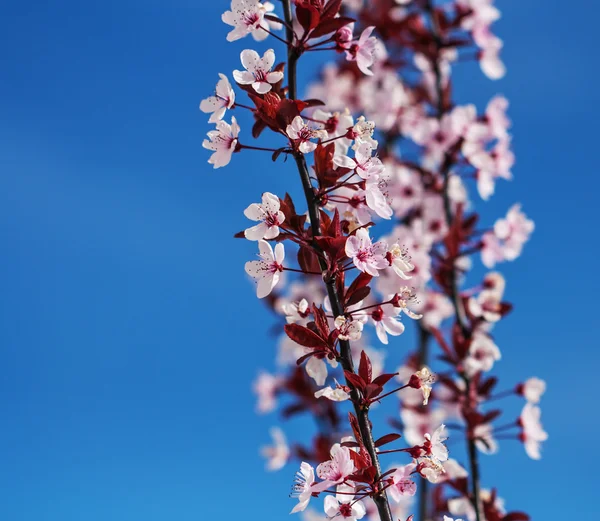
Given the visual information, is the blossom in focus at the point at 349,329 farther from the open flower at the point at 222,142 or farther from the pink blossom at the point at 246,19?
the pink blossom at the point at 246,19

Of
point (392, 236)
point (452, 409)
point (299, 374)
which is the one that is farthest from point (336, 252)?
point (299, 374)

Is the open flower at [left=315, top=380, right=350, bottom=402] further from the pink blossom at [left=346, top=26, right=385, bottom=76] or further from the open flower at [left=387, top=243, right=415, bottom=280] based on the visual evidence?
the pink blossom at [left=346, top=26, right=385, bottom=76]

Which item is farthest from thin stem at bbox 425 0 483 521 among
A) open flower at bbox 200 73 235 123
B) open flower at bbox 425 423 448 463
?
open flower at bbox 200 73 235 123

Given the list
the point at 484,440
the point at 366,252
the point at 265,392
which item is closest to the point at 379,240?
the point at 366,252

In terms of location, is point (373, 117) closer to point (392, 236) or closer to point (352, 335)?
point (392, 236)

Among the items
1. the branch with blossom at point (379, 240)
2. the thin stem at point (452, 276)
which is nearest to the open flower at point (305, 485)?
the branch with blossom at point (379, 240)

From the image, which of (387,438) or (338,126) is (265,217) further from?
(387,438)
